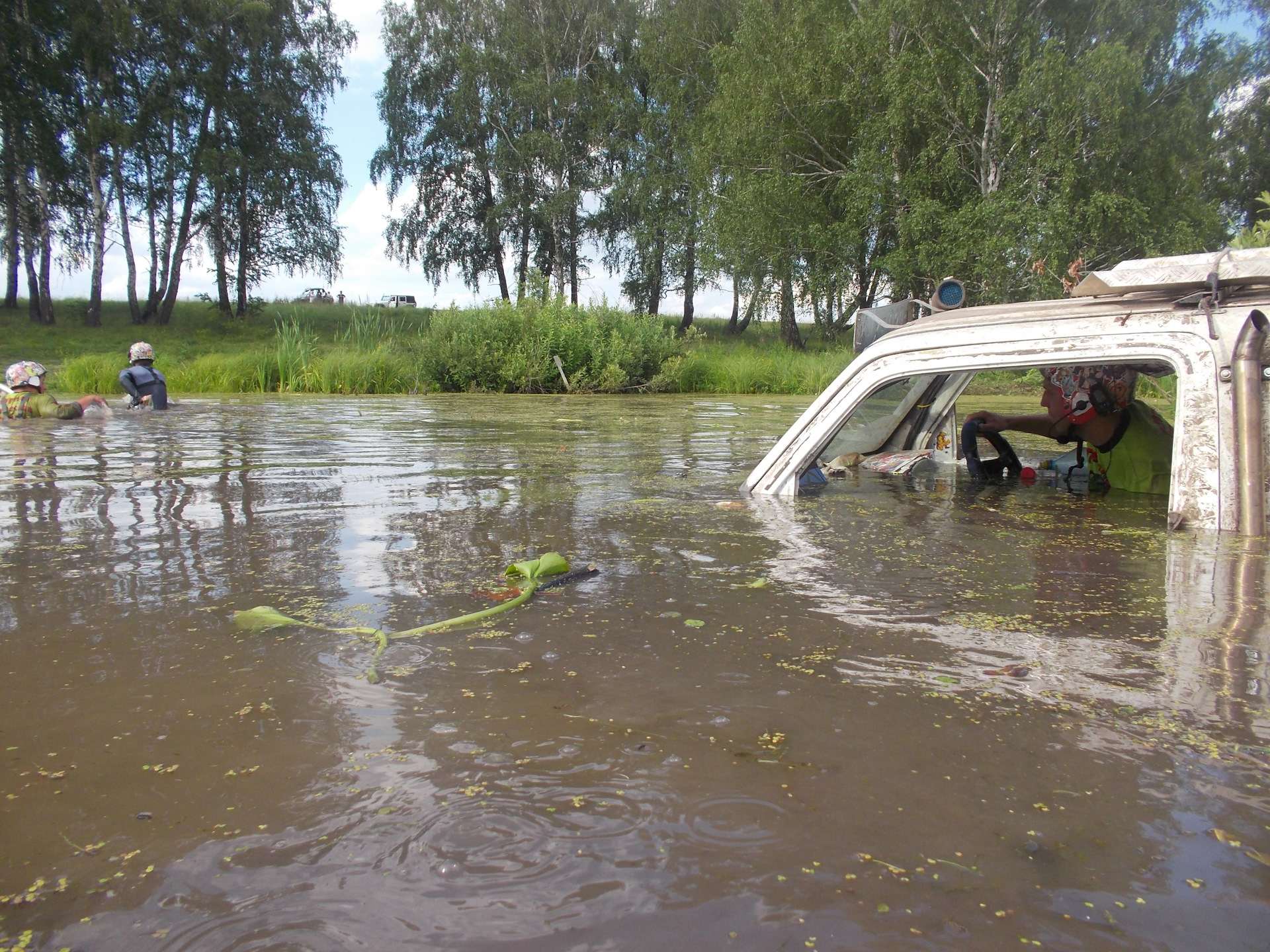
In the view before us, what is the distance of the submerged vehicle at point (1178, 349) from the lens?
11.2 feet

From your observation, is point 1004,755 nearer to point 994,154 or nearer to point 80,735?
point 80,735

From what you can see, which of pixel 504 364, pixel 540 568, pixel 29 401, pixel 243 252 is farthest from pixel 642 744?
pixel 243 252

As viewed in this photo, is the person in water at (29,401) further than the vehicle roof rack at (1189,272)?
Yes

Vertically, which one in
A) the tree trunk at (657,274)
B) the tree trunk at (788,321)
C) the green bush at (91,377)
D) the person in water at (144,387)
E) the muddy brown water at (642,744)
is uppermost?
the tree trunk at (657,274)

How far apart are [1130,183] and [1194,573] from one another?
2281 centimetres

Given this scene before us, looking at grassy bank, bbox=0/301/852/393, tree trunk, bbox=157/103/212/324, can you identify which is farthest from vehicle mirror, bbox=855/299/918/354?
tree trunk, bbox=157/103/212/324

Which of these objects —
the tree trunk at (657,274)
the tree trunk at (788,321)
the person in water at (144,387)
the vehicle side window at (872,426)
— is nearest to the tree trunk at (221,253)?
the tree trunk at (657,274)

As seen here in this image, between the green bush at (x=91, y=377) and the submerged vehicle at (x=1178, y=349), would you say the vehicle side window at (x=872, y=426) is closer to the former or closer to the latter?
the submerged vehicle at (x=1178, y=349)

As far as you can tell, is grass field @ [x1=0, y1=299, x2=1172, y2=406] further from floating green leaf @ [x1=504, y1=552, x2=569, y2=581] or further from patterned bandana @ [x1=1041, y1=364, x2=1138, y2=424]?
floating green leaf @ [x1=504, y1=552, x2=569, y2=581]

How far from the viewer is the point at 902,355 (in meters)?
4.18

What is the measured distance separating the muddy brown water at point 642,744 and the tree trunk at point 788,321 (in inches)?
1060

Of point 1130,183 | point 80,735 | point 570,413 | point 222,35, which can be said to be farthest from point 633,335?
point 222,35

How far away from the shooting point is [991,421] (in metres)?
5.75

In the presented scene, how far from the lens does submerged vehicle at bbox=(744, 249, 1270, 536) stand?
3.41 metres
